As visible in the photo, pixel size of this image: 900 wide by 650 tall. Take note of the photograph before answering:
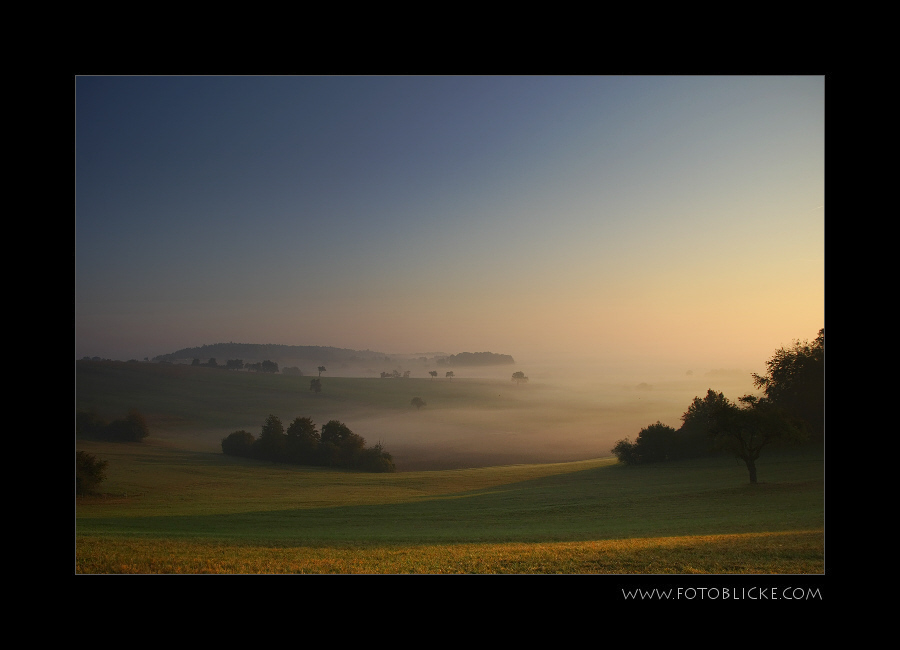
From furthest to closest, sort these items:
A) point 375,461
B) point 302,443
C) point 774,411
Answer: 1. point 302,443
2. point 375,461
3. point 774,411

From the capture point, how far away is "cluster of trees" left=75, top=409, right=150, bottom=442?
2194 cm

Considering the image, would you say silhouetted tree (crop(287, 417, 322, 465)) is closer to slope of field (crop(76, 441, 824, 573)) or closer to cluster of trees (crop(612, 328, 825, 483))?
slope of field (crop(76, 441, 824, 573))

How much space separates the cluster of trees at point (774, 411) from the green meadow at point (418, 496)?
1177 millimetres

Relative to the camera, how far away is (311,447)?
80.7 ft

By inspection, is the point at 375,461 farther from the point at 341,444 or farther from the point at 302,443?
the point at 302,443

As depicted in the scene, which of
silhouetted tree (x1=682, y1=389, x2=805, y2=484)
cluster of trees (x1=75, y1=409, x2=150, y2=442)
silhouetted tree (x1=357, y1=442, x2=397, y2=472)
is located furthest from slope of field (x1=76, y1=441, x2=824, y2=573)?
silhouetted tree (x1=357, y1=442, x2=397, y2=472)

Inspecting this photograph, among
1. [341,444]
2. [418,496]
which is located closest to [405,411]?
[341,444]

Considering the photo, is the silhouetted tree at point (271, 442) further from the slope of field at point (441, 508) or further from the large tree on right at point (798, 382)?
the large tree on right at point (798, 382)

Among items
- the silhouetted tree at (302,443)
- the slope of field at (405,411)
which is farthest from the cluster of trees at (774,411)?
the silhouetted tree at (302,443)

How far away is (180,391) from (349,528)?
67.4ft

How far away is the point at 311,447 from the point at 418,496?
8.98 m
